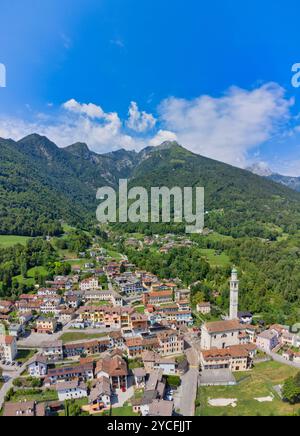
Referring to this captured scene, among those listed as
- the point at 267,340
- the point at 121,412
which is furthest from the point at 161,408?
the point at 267,340

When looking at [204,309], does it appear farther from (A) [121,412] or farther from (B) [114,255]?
(B) [114,255]

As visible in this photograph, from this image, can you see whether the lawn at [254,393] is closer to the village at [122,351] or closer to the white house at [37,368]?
the village at [122,351]

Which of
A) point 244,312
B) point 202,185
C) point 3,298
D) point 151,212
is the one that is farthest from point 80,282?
point 202,185

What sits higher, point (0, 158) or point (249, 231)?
point (0, 158)

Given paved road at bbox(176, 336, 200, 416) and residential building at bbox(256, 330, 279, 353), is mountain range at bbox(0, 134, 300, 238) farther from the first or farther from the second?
paved road at bbox(176, 336, 200, 416)

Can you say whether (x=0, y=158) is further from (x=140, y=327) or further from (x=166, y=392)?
(x=166, y=392)

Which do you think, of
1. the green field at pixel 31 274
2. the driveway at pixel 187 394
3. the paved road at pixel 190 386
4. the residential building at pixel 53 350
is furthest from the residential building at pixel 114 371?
the green field at pixel 31 274

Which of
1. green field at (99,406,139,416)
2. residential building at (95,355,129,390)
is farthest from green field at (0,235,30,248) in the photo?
green field at (99,406,139,416)
